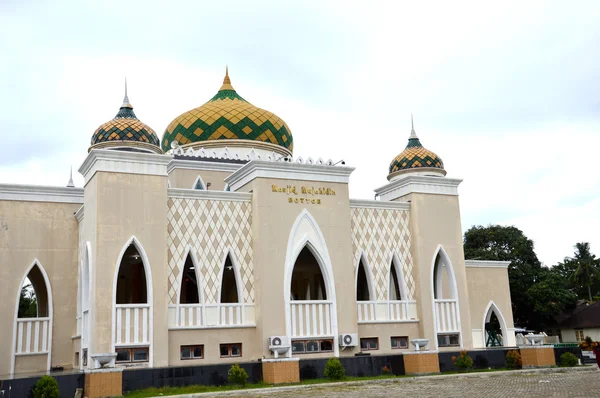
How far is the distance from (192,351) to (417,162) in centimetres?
1145

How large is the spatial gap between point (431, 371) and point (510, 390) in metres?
5.44

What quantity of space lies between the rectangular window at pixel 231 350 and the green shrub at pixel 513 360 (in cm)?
843

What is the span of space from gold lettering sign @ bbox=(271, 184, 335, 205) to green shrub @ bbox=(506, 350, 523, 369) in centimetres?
759

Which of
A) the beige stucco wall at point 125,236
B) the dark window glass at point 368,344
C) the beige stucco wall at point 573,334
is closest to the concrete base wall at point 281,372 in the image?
the beige stucco wall at point 125,236

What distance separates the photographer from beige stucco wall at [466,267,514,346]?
26203 mm

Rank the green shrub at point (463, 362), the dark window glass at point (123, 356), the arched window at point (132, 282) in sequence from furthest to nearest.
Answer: the arched window at point (132, 282), the green shrub at point (463, 362), the dark window glass at point (123, 356)

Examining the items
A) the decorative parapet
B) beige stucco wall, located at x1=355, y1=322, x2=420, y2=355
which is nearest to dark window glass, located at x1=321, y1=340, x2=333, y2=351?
beige stucco wall, located at x1=355, y1=322, x2=420, y2=355

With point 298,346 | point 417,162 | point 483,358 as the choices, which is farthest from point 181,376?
point 417,162

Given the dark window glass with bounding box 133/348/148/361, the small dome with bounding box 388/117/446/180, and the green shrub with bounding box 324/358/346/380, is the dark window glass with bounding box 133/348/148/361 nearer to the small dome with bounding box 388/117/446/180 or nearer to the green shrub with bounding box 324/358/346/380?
the green shrub with bounding box 324/358/346/380

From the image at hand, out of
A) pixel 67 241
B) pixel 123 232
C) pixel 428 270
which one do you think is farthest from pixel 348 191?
pixel 67 241

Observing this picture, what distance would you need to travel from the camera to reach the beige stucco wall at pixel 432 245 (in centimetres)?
2320

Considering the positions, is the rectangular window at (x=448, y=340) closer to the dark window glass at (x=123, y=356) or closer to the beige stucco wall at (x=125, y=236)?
the beige stucco wall at (x=125, y=236)

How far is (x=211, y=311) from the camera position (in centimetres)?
2028

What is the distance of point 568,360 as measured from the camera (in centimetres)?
2142
